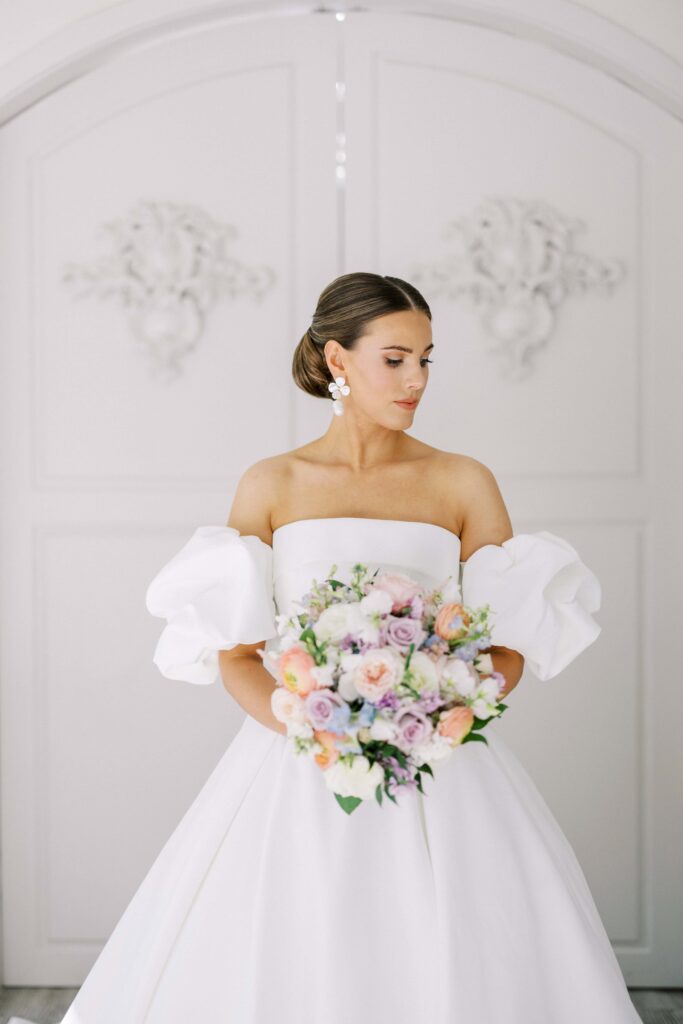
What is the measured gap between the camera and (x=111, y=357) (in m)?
2.82

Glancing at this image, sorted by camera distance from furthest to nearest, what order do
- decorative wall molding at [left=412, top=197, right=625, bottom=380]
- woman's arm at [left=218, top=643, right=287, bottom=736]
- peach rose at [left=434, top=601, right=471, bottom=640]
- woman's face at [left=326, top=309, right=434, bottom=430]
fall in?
decorative wall molding at [left=412, top=197, right=625, bottom=380], woman's face at [left=326, top=309, right=434, bottom=430], woman's arm at [left=218, top=643, right=287, bottom=736], peach rose at [left=434, top=601, right=471, bottom=640]

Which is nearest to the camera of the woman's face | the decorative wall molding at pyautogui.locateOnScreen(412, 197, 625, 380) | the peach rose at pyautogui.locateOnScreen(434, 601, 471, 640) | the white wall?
the peach rose at pyautogui.locateOnScreen(434, 601, 471, 640)

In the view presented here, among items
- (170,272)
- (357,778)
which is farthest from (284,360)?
(357,778)

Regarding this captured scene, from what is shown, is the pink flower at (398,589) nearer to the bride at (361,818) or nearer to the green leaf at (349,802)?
the bride at (361,818)

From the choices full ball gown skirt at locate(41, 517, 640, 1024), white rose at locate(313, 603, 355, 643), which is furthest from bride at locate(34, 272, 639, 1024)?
white rose at locate(313, 603, 355, 643)

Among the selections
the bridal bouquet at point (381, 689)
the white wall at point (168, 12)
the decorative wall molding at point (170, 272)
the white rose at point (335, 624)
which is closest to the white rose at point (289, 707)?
the bridal bouquet at point (381, 689)

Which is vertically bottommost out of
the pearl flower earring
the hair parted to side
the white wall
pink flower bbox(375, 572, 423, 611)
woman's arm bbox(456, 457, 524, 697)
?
pink flower bbox(375, 572, 423, 611)

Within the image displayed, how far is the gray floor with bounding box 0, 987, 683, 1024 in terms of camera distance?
8.80 ft

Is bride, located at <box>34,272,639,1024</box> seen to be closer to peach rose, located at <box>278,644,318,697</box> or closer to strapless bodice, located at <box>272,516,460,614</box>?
strapless bodice, located at <box>272,516,460,614</box>

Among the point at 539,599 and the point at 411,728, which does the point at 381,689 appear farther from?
the point at 539,599

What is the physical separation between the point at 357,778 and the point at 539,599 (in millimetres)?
590

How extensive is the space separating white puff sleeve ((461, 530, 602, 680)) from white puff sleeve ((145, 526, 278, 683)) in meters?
0.44

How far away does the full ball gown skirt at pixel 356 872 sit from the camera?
155 centimetres

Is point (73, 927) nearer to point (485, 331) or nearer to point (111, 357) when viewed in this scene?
point (111, 357)
